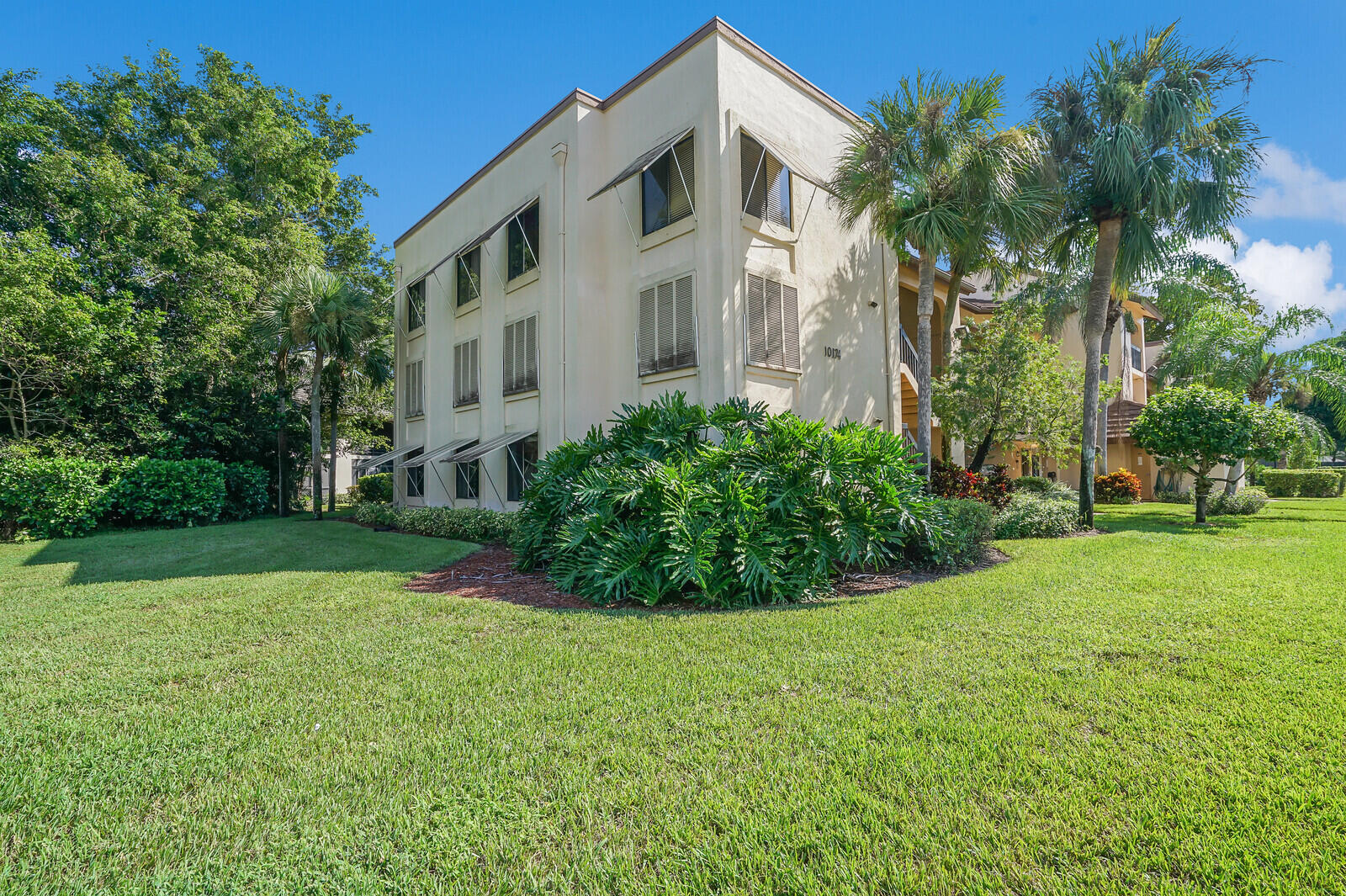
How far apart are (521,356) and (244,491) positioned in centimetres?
1196

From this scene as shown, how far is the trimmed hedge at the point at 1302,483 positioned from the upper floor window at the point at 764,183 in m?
27.3

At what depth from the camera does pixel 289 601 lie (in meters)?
7.25

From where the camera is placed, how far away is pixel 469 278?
675 inches

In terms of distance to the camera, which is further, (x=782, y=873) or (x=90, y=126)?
(x=90, y=126)

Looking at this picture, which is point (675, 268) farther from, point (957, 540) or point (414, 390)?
point (414, 390)

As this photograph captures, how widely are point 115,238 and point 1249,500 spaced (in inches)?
1314

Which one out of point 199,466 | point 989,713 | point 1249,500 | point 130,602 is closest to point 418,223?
point 199,466

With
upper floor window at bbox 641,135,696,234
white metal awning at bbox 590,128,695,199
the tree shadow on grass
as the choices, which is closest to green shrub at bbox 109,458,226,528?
the tree shadow on grass

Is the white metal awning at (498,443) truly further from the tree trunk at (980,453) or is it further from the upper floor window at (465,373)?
the tree trunk at (980,453)


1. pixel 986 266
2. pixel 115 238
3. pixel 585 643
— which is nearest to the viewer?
pixel 585 643

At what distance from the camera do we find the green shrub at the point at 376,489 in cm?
2550

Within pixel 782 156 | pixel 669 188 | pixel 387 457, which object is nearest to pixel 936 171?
pixel 782 156

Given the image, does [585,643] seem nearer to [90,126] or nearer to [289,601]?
[289,601]

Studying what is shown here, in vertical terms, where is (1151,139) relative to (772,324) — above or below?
above
